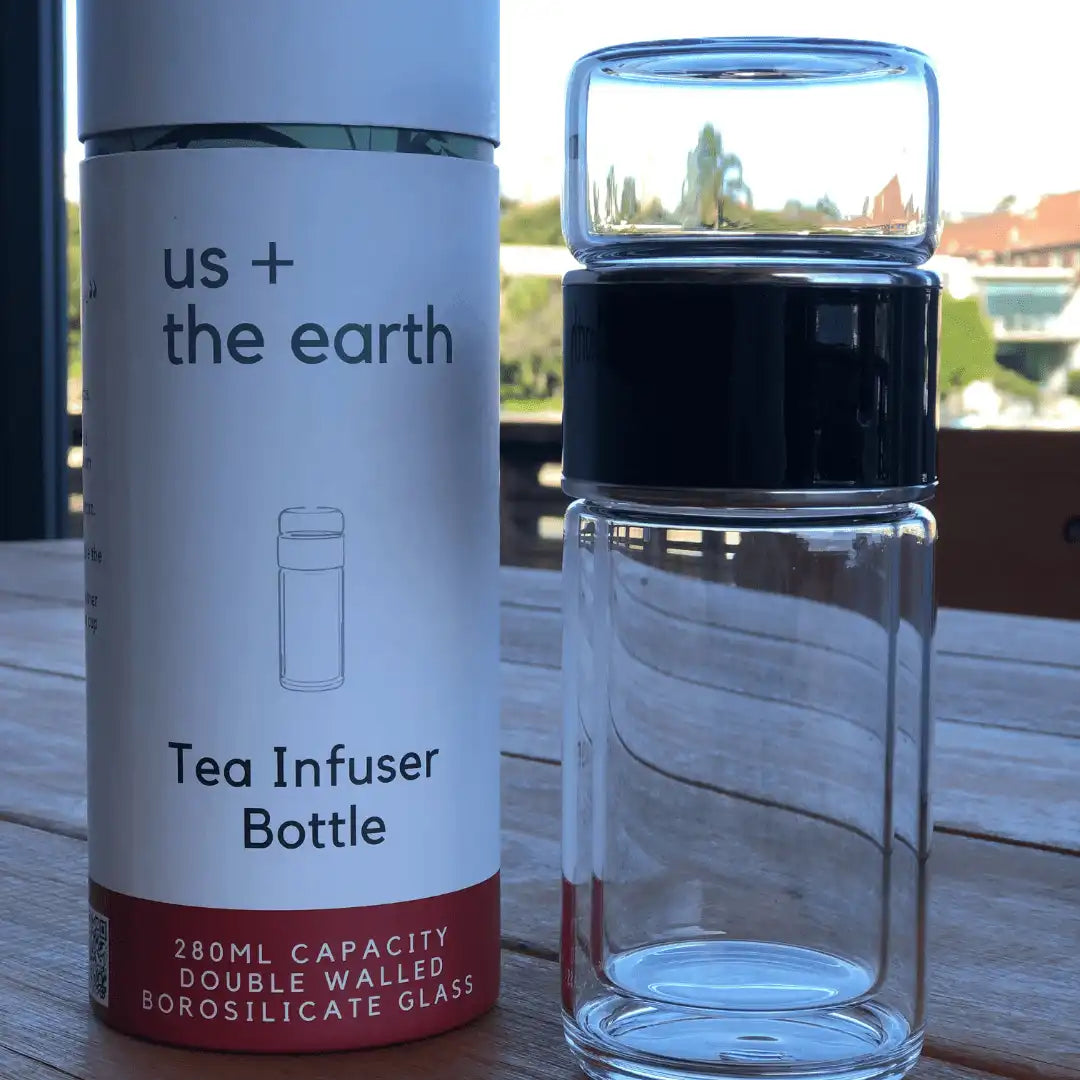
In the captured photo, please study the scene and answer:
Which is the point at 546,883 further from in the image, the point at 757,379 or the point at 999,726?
the point at 999,726

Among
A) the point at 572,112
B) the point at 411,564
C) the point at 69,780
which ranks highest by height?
the point at 572,112

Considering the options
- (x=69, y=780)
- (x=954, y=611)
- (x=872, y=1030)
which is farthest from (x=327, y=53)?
(x=954, y=611)

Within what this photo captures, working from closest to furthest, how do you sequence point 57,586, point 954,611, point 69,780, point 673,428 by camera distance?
point 673,428 → point 69,780 → point 954,611 → point 57,586

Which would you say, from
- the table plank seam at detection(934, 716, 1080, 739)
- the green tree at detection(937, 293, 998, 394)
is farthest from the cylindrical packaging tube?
the green tree at detection(937, 293, 998, 394)

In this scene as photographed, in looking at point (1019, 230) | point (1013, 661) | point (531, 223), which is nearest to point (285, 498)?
point (1013, 661)

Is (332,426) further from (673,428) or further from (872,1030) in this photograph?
(872,1030)

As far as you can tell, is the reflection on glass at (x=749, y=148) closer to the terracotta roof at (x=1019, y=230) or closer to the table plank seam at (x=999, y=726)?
the table plank seam at (x=999, y=726)
